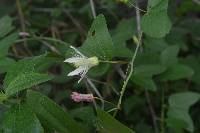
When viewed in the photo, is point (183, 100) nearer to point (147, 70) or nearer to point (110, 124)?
point (147, 70)

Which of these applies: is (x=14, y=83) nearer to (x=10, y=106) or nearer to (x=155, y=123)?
(x=10, y=106)

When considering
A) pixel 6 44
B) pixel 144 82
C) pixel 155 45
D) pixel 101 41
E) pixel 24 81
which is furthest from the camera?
pixel 155 45

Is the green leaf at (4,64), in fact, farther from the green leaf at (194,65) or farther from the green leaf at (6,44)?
the green leaf at (194,65)

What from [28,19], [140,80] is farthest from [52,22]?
[140,80]

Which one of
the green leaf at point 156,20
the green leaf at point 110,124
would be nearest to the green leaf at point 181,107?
the green leaf at point 156,20

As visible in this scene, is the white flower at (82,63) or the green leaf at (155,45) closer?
the white flower at (82,63)

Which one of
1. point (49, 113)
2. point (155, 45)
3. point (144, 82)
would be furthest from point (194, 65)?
point (49, 113)
